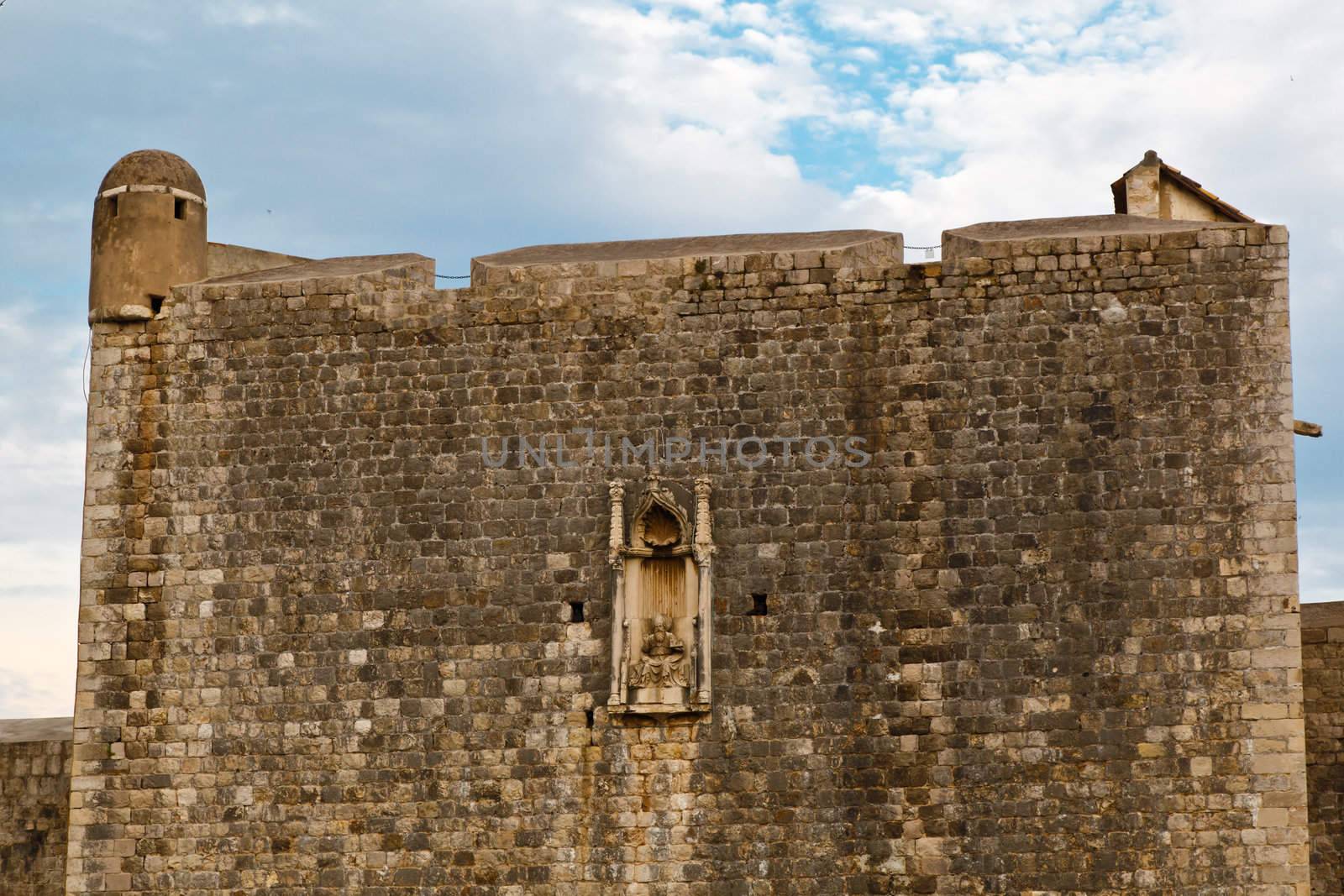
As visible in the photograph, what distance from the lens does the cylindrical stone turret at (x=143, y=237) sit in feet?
56.2

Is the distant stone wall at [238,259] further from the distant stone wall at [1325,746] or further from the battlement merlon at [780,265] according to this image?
the distant stone wall at [1325,746]

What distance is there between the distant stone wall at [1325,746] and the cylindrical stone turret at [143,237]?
401 inches

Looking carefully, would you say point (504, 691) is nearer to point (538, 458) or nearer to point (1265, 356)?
point (538, 458)

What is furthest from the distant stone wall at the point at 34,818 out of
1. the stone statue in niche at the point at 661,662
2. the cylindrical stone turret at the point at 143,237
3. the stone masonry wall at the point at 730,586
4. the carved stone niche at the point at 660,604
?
the stone statue in niche at the point at 661,662

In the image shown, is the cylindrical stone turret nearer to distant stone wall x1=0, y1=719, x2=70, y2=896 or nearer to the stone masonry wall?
the stone masonry wall

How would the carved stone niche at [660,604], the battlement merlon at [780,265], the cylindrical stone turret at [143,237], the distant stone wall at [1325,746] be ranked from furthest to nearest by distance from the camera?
the cylindrical stone turret at [143,237] → the distant stone wall at [1325,746] → the battlement merlon at [780,265] → the carved stone niche at [660,604]

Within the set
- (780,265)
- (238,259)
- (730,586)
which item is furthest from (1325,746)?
(238,259)

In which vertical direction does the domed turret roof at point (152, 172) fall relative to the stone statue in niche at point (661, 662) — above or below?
above

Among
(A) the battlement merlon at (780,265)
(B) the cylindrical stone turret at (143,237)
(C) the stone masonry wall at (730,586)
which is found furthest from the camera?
(B) the cylindrical stone turret at (143,237)

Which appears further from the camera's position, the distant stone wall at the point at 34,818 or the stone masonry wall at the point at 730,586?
the distant stone wall at the point at 34,818

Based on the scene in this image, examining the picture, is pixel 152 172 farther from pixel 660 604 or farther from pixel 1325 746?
pixel 1325 746

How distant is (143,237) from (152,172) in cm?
62

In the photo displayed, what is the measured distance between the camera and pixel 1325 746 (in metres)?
16.7

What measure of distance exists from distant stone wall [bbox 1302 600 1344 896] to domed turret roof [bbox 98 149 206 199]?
413 inches
